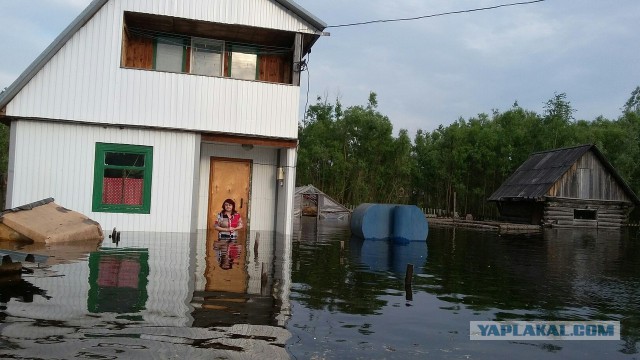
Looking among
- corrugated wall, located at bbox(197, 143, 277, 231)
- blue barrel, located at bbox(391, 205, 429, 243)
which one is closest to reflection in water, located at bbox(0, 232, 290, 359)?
corrugated wall, located at bbox(197, 143, 277, 231)

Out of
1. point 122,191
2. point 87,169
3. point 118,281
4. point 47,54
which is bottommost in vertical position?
point 118,281

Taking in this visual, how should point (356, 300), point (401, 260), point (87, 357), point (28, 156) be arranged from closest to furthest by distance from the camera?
point (87, 357)
point (356, 300)
point (401, 260)
point (28, 156)

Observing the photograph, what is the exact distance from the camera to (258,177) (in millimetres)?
18031

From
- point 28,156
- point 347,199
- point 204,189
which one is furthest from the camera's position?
point 347,199

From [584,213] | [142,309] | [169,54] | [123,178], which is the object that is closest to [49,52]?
[169,54]

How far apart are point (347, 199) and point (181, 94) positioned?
33.1 m

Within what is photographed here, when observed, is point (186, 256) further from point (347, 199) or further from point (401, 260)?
point (347, 199)

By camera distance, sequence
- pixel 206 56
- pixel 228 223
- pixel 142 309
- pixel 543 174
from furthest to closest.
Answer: pixel 543 174
pixel 206 56
pixel 228 223
pixel 142 309

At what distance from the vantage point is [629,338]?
5.95 metres

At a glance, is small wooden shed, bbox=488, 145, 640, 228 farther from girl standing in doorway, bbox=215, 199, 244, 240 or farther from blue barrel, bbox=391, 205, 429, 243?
girl standing in doorway, bbox=215, 199, 244, 240

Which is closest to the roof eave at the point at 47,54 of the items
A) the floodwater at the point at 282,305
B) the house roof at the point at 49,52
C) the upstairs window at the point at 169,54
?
the house roof at the point at 49,52

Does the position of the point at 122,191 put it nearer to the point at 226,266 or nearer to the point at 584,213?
the point at 226,266

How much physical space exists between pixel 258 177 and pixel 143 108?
441 cm

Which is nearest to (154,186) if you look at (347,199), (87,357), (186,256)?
(186,256)
